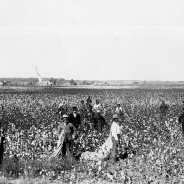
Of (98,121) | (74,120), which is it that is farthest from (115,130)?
(98,121)

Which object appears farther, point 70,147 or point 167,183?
point 70,147

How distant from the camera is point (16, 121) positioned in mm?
18203

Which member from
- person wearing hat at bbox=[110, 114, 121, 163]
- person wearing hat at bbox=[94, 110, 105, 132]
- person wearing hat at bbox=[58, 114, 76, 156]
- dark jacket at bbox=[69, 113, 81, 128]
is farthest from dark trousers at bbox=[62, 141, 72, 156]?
person wearing hat at bbox=[94, 110, 105, 132]

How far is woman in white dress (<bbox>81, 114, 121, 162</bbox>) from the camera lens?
10.5 m

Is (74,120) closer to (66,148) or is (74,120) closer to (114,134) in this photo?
(66,148)

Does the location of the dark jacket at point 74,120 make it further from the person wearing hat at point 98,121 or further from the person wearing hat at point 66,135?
the person wearing hat at point 66,135

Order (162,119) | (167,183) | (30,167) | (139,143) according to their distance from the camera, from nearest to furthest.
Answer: (167,183) < (30,167) < (139,143) < (162,119)

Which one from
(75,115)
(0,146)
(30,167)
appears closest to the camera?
(30,167)

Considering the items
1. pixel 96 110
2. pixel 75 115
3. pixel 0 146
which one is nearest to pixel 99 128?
pixel 96 110

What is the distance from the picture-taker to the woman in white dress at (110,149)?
10.5 m

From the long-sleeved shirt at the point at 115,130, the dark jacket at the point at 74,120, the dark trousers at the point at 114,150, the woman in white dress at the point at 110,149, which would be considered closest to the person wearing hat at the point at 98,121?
the dark jacket at the point at 74,120

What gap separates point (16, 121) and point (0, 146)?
848 centimetres

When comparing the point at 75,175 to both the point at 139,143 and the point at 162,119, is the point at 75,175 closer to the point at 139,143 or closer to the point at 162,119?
the point at 139,143

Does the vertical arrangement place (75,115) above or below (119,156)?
above
